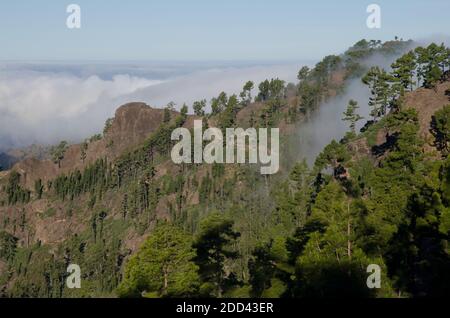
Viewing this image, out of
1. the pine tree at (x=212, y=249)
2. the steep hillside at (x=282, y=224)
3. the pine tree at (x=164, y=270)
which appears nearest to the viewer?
the pine tree at (x=164, y=270)

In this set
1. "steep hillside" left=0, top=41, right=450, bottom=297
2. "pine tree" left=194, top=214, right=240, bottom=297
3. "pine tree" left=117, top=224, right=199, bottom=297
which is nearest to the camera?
"pine tree" left=117, top=224, right=199, bottom=297

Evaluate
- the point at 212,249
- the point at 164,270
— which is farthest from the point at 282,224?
the point at 164,270

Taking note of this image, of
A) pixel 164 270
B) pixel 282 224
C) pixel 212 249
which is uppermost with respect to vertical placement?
pixel 164 270

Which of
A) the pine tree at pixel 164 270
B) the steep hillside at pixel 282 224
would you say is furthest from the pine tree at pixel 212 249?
the pine tree at pixel 164 270

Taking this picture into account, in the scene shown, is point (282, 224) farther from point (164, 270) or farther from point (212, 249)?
point (164, 270)

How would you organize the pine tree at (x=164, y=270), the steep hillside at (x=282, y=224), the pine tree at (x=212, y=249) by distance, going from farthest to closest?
the pine tree at (x=212, y=249) < the steep hillside at (x=282, y=224) < the pine tree at (x=164, y=270)

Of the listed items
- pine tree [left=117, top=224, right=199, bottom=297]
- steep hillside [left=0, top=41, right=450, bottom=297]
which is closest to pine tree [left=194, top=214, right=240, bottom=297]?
steep hillside [left=0, top=41, right=450, bottom=297]

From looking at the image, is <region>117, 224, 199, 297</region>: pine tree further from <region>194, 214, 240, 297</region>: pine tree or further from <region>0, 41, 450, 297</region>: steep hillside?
<region>194, 214, 240, 297</region>: pine tree

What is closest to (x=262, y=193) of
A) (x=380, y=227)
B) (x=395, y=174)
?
(x=395, y=174)

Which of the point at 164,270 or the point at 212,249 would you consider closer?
the point at 164,270

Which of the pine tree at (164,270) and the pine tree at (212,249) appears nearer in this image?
the pine tree at (164,270)

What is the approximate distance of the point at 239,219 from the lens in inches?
5443

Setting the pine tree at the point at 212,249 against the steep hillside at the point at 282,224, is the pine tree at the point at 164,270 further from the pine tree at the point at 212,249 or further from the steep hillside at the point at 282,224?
the pine tree at the point at 212,249
